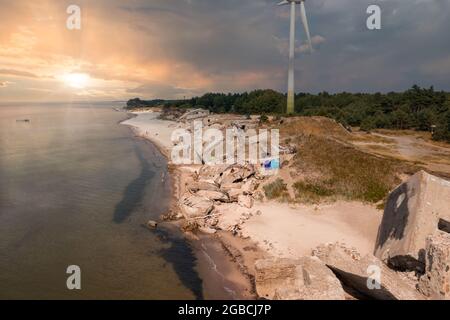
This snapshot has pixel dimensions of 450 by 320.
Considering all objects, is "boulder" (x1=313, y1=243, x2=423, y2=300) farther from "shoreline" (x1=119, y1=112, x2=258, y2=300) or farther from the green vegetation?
the green vegetation

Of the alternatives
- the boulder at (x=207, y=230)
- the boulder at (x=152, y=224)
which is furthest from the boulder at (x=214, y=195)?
the boulder at (x=152, y=224)

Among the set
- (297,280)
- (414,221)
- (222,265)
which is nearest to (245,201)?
(222,265)

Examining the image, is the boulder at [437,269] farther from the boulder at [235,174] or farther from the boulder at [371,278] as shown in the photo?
the boulder at [235,174]

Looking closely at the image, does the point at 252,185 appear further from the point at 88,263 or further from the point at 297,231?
the point at 88,263

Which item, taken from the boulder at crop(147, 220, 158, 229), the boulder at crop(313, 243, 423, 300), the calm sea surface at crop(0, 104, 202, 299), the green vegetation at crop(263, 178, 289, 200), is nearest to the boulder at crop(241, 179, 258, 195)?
the green vegetation at crop(263, 178, 289, 200)

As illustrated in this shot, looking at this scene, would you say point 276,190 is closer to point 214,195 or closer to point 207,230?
point 214,195
